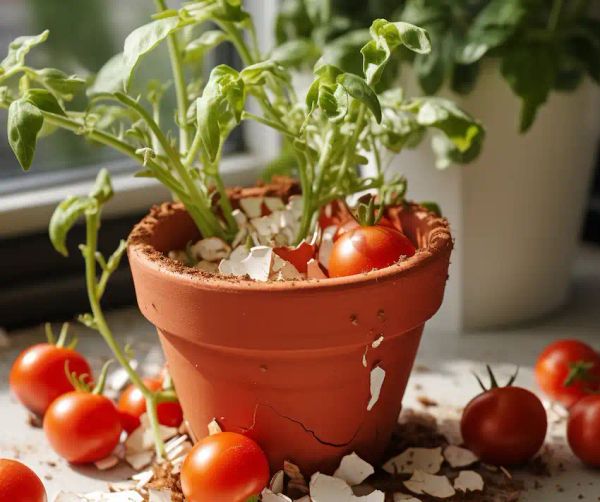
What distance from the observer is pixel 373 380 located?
914mm

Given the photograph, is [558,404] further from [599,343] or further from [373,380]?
[373,380]

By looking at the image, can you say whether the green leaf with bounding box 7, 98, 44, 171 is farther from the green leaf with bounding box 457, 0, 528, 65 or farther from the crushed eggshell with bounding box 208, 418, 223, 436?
the green leaf with bounding box 457, 0, 528, 65

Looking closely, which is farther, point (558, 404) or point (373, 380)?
point (558, 404)

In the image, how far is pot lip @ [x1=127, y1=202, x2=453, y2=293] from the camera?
0.84 meters

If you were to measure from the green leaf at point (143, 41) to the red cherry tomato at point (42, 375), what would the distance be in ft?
1.30

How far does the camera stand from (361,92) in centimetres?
79

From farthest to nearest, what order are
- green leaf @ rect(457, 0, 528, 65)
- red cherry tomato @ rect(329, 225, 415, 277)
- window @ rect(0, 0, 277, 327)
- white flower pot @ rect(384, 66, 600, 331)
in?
window @ rect(0, 0, 277, 327)
white flower pot @ rect(384, 66, 600, 331)
green leaf @ rect(457, 0, 528, 65)
red cherry tomato @ rect(329, 225, 415, 277)

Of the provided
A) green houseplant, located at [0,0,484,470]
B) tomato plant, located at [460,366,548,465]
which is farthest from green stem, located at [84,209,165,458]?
tomato plant, located at [460,366,548,465]

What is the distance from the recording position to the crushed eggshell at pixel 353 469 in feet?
3.09

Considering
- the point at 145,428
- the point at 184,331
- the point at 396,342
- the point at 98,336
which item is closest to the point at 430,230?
the point at 396,342

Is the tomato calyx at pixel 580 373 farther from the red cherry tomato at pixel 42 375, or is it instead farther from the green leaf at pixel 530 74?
the red cherry tomato at pixel 42 375

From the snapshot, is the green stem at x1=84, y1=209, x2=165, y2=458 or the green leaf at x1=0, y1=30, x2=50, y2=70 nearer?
the green leaf at x1=0, y1=30, x2=50, y2=70

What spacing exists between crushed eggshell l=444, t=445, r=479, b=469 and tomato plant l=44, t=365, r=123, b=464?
36 centimetres

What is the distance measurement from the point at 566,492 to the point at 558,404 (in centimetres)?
19
